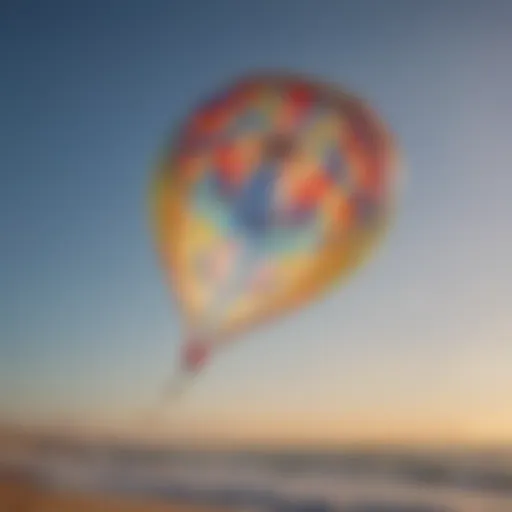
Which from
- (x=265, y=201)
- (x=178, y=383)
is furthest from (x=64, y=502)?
(x=265, y=201)

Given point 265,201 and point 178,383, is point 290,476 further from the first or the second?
point 265,201

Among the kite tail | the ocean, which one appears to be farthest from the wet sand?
the kite tail

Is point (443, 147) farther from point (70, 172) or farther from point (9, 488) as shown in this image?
point (9, 488)

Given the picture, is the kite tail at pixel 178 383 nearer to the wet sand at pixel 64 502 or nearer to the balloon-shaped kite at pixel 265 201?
the balloon-shaped kite at pixel 265 201

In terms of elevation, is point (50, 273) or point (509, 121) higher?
point (509, 121)

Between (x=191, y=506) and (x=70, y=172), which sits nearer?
(x=191, y=506)

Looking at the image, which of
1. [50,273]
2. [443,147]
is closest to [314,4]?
[443,147]
